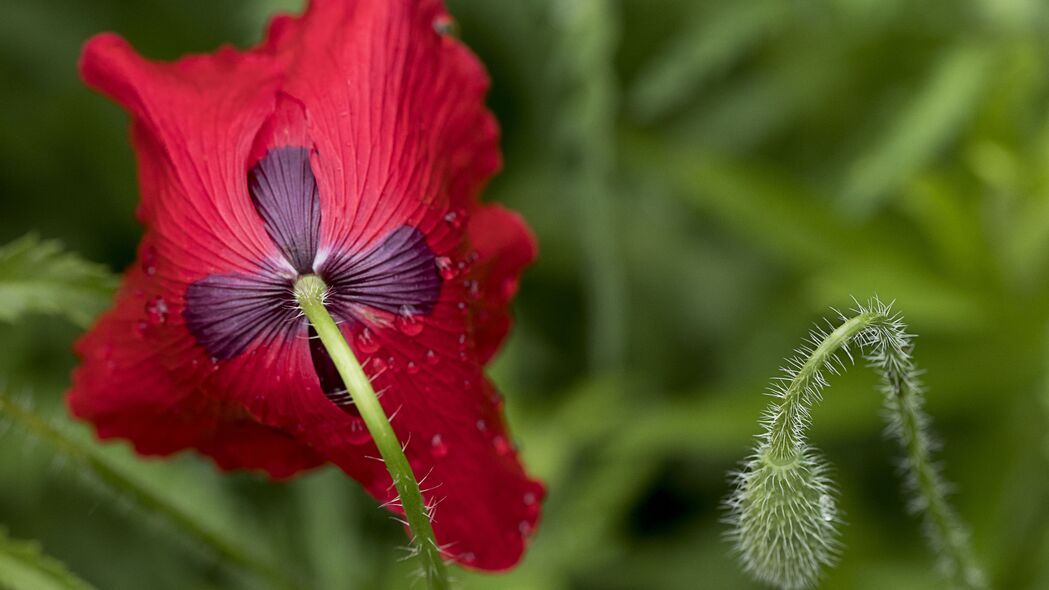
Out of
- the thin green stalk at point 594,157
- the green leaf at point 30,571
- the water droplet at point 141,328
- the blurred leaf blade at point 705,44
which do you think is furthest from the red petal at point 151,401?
the blurred leaf blade at point 705,44

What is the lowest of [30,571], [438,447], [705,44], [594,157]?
[30,571]

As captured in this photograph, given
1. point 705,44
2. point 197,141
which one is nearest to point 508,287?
point 197,141

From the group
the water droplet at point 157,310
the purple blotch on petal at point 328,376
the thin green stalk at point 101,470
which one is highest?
the purple blotch on petal at point 328,376

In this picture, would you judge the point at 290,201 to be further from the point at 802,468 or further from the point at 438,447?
the point at 802,468

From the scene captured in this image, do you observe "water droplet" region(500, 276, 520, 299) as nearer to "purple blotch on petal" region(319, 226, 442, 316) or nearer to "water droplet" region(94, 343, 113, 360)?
"purple blotch on petal" region(319, 226, 442, 316)

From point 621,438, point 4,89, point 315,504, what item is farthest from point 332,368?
point 4,89

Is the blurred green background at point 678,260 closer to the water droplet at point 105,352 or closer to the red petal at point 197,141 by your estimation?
the water droplet at point 105,352
